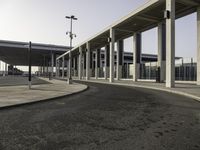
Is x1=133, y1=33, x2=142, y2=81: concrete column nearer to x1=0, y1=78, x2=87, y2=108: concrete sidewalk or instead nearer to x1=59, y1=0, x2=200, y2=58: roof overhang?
x1=59, y1=0, x2=200, y2=58: roof overhang

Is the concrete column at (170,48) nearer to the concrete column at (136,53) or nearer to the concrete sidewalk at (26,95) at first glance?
the concrete sidewalk at (26,95)

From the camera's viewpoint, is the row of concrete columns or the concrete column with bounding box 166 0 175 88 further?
the row of concrete columns

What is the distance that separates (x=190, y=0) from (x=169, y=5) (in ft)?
16.8

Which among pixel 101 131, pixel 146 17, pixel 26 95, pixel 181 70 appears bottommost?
pixel 101 131

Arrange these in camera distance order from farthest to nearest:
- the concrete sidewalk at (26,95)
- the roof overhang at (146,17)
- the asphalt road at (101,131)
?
1. the roof overhang at (146,17)
2. the concrete sidewalk at (26,95)
3. the asphalt road at (101,131)

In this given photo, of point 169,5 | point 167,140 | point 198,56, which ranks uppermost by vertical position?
point 169,5

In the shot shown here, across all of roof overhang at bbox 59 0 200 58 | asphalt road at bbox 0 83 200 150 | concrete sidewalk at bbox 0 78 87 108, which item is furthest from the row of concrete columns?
asphalt road at bbox 0 83 200 150

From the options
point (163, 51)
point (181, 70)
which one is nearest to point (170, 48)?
point (181, 70)

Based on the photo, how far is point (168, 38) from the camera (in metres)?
24.6

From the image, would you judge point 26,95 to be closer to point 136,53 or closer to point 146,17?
point 146,17

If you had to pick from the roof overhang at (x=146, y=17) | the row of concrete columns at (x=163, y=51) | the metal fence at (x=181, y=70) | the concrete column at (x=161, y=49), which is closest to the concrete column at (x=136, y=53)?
the row of concrete columns at (x=163, y=51)

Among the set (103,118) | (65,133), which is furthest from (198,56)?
(65,133)

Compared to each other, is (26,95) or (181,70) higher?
(181,70)

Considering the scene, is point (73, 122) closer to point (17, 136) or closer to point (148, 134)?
point (17, 136)
